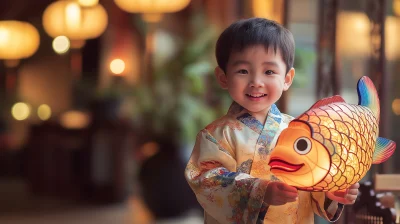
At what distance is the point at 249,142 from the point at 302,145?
22 centimetres

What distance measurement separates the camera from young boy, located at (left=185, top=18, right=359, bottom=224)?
155cm

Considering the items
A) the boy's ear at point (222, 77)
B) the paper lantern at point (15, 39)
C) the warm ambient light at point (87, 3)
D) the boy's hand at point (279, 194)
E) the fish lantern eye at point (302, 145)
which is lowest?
the paper lantern at point (15, 39)

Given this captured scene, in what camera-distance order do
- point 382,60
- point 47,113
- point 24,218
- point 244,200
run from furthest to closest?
point 47,113 < point 24,218 < point 382,60 < point 244,200

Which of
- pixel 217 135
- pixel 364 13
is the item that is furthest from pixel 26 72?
pixel 217 135

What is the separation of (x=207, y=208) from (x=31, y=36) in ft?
22.0

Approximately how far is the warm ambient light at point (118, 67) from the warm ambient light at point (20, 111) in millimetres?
3703

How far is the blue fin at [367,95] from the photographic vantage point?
1.61m

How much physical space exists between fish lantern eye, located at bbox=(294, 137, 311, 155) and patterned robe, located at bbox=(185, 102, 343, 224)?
0.47 feet

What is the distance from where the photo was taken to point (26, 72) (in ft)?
39.9

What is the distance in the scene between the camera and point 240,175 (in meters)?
1.55

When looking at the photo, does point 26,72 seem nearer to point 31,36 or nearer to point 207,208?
point 31,36

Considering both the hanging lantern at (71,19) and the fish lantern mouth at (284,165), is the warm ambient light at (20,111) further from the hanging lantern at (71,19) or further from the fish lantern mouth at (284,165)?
the fish lantern mouth at (284,165)

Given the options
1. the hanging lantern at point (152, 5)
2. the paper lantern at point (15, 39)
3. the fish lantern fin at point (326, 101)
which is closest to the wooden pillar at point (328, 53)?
the fish lantern fin at point (326, 101)

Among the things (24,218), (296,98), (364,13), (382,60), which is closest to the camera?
(382,60)
